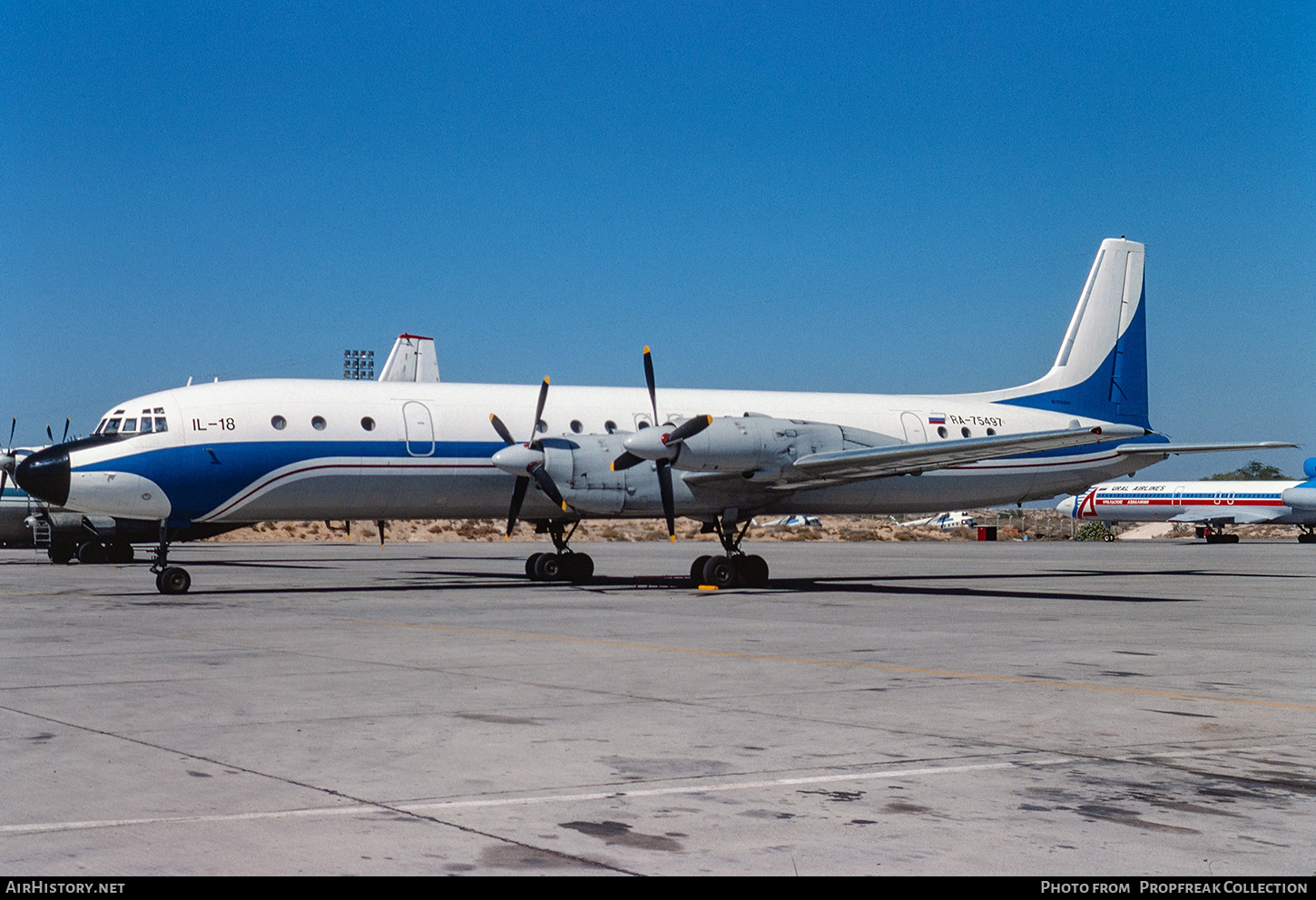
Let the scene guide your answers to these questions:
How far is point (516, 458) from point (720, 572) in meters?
4.82

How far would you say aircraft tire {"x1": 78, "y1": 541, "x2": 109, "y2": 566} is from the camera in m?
39.3

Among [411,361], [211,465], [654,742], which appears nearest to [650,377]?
[211,465]

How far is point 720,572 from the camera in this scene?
2608 centimetres

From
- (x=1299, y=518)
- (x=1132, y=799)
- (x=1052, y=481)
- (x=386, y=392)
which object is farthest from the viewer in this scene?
(x=1299, y=518)

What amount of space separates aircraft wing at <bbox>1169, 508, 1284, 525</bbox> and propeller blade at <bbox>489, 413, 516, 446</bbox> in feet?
198

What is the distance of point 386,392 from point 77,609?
27.2 ft

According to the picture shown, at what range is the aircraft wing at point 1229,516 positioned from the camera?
7450 cm

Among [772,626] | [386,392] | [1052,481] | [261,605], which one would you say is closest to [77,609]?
[261,605]

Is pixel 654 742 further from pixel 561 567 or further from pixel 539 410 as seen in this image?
pixel 561 567

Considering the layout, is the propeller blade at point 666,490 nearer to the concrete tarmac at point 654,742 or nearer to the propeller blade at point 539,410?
the propeller blade at point 539,410

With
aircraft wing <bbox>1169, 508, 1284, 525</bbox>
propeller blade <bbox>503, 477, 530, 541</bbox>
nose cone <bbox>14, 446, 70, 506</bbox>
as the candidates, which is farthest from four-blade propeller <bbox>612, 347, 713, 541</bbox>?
aircraft wing <bbox>1169, 508, 1284, 525</bbox>

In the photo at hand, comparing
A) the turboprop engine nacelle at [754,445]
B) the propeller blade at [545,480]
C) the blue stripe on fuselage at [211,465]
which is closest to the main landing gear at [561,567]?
the propeller blade at [545,480]
